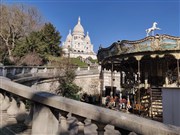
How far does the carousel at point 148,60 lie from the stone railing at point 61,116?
9738 millimetres

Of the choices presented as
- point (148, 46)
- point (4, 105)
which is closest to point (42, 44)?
point (148, 46)

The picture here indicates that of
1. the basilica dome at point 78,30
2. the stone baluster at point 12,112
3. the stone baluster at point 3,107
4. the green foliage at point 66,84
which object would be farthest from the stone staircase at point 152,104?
the basilica dome at point 78,30

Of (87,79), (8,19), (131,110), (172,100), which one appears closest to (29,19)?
(8,19)

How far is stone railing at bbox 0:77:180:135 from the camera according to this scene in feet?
5.77

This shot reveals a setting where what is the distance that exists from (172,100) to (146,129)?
22.1 ft

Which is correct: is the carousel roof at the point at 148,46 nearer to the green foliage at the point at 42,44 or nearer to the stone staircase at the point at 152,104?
the stone staircase at the point at 152,104

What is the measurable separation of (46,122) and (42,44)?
3734 cm

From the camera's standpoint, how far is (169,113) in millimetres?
7906

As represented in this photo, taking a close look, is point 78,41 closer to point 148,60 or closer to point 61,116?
point 148,60

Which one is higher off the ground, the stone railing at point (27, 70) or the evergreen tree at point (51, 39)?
the evergreen tree at point (51, 39)

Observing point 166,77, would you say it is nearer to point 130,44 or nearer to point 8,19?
point 130,44

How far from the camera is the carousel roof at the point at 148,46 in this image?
11.4m

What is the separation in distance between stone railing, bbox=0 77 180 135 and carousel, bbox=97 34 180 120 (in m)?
9.74

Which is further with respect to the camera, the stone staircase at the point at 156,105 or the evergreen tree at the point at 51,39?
the evergreen tree at the point at 51,39
